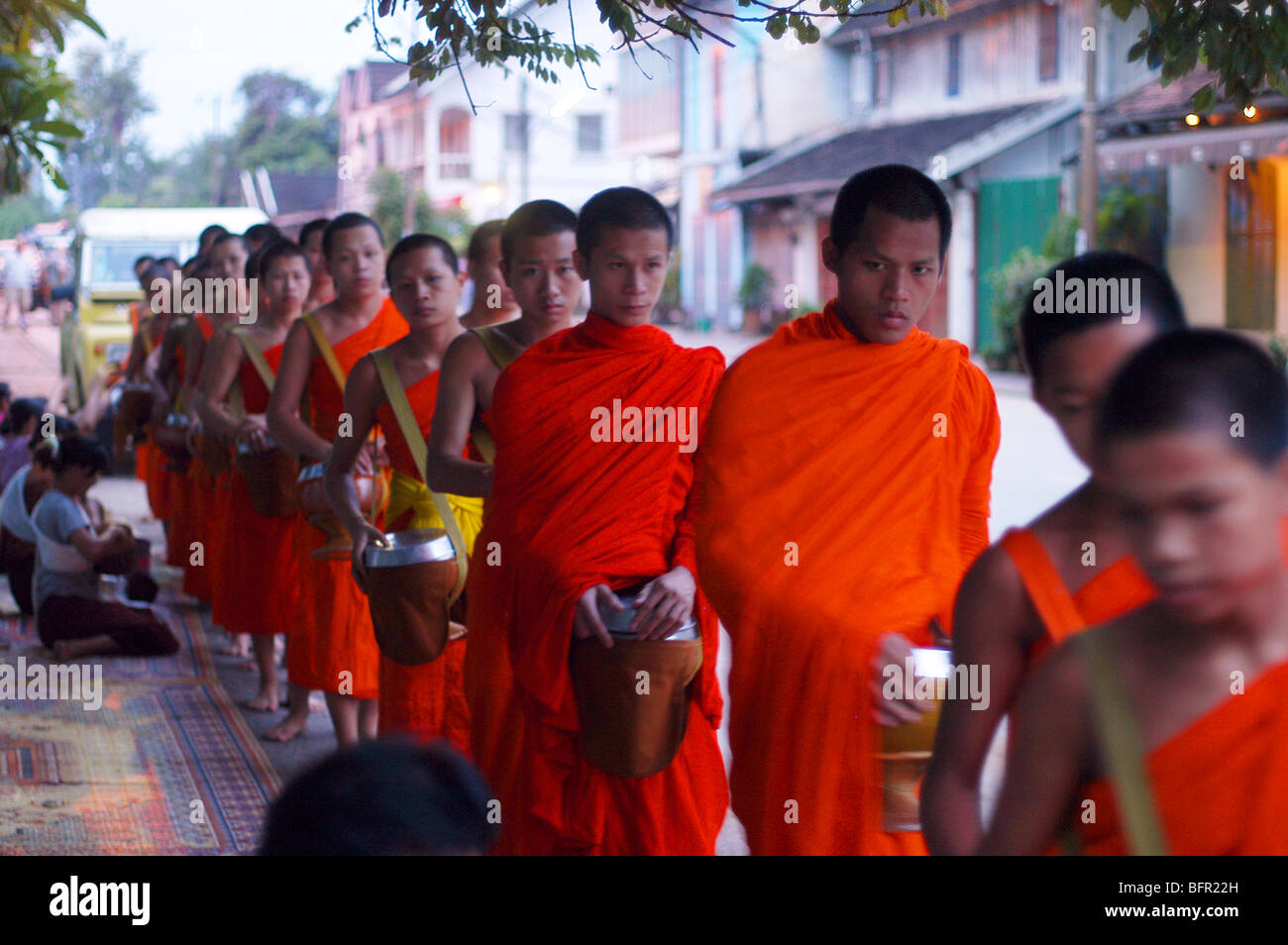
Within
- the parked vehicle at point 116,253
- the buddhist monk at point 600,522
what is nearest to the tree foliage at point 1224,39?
the buddhist monk at point 600,522

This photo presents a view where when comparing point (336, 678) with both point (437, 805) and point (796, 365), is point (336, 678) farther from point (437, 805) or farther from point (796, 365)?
point (437, 805)

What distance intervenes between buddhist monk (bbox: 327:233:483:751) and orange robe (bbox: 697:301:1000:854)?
148cm

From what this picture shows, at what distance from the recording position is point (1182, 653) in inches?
69.9

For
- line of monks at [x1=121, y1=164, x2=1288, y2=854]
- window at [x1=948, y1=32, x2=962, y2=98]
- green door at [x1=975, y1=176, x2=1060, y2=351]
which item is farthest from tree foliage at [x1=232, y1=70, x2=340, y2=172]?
line of monks at [x1=121, y1=164, x2=1288, y2=854]

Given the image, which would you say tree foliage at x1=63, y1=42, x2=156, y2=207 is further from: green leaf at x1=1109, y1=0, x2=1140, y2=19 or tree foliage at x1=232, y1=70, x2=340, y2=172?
green leaf at x1=1109, y1=0, x2=1140, y2=19

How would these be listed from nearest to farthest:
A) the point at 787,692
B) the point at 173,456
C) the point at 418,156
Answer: the point at 787,692 → the point at 173,456 → the point at 418,156

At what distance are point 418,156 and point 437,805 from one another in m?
50.1

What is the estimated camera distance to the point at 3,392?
10.6 m

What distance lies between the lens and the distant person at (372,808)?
1698mm

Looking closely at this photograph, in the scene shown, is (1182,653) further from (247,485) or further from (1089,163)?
(1089,163)

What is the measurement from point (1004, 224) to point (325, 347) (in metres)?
20.2

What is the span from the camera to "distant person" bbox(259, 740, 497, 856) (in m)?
1.70

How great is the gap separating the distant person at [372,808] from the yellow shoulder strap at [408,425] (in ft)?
9.16
